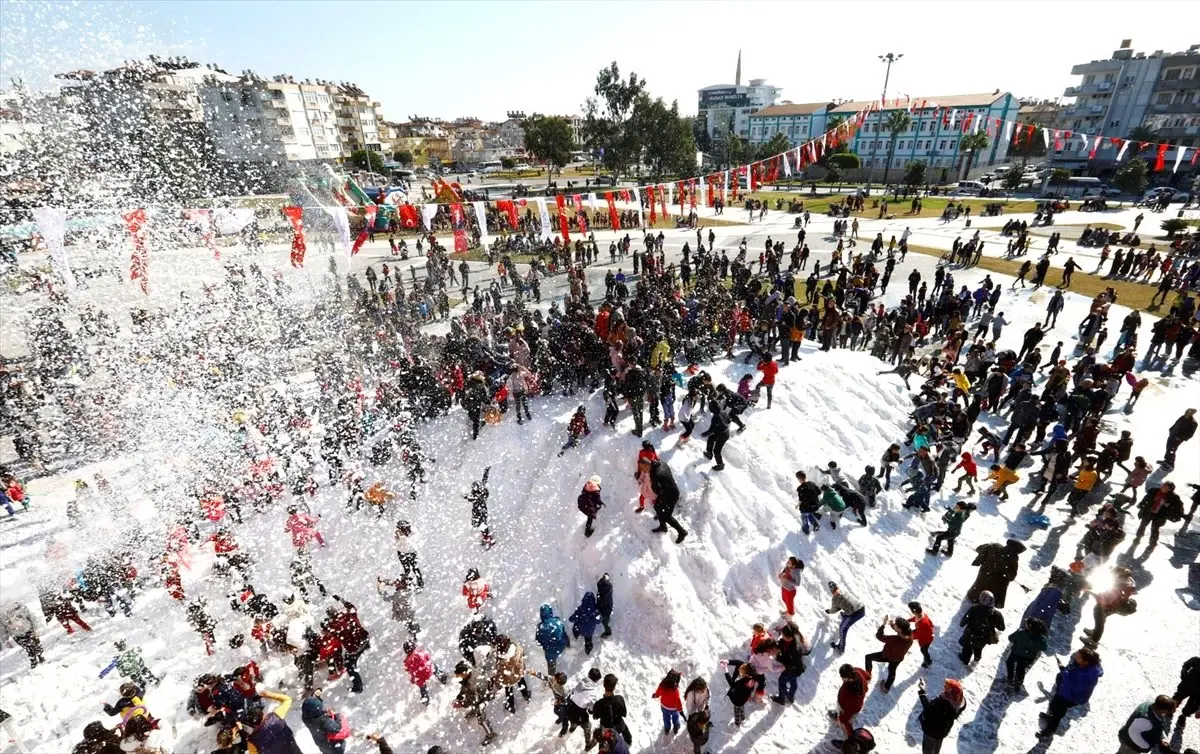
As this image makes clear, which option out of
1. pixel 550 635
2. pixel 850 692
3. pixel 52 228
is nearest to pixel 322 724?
pixel 550 635

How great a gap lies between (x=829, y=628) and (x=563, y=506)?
4.92 metres

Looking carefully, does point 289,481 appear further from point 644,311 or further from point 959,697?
point 959,697

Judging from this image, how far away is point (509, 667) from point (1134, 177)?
6531 centimetres

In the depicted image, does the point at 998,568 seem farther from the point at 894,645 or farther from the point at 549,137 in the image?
the point at 549,137

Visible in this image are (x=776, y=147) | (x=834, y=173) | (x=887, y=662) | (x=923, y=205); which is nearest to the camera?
(x=887, y=662)

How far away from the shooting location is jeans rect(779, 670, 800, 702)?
709 cm

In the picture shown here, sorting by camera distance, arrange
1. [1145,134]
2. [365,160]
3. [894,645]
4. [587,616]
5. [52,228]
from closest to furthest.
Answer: [894,645] → [587,616] → [52,228] → [1145,134] → [365,160]

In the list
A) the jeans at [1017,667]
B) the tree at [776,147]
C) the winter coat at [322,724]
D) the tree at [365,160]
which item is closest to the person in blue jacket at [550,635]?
the winter coat at [322,724]

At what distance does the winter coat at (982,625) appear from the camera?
7.21 metres

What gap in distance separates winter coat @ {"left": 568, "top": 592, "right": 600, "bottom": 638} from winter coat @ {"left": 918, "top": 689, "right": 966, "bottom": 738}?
4289 millimetres

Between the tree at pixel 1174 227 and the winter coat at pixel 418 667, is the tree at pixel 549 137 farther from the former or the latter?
the winter coat at pixel 418 667

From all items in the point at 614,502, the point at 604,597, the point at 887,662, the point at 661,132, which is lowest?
the point at 887,662

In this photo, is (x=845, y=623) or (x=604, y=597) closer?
(x=845, y=623)

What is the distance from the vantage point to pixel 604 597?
8.09 metres
